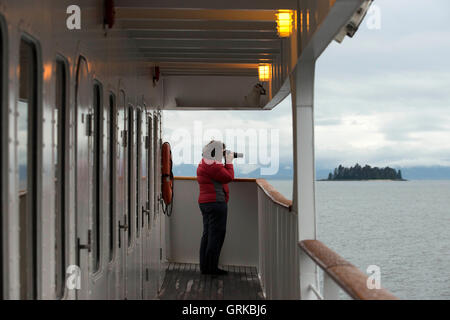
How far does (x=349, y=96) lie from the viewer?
2767 cm

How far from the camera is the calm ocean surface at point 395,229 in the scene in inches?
859

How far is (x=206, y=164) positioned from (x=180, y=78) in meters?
1.54

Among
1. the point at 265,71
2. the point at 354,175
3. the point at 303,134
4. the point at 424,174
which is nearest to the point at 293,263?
the point at 303,134

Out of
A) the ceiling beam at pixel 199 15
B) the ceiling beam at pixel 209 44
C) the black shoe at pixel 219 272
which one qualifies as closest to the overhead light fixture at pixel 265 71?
the ceiling beam at pixel 209 44

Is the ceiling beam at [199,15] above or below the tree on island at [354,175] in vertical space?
above

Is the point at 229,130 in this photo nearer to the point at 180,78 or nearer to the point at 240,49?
the point at 180,78

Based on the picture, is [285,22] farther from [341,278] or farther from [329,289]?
[341,278]

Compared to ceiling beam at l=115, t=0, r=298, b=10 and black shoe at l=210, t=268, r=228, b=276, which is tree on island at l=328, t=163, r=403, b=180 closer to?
ceiling beam at l=115, t=0, r=298, b=10

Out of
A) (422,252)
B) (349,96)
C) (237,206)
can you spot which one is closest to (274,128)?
(237,206)

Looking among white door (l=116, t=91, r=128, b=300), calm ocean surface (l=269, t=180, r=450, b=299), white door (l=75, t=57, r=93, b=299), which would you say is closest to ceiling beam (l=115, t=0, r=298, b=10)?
white door (l=116, t=91, r=128, b=300)

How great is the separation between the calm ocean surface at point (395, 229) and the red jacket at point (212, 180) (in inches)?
497

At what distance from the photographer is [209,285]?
20.8ft

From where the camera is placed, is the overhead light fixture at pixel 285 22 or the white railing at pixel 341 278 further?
the overhead light fixture at pixel 285 22

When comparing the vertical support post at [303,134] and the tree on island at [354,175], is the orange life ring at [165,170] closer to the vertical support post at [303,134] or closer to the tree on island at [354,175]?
the tree on island at [354,175]
